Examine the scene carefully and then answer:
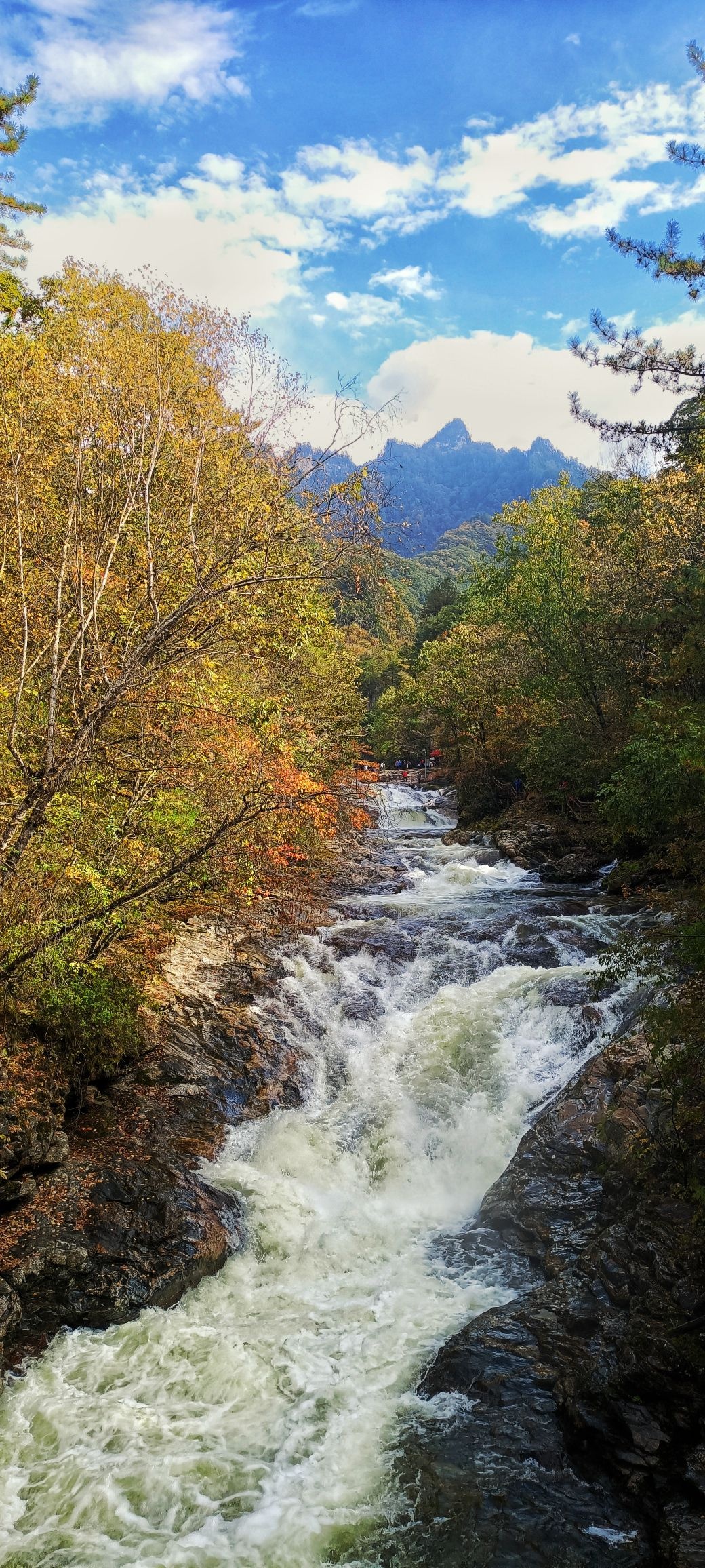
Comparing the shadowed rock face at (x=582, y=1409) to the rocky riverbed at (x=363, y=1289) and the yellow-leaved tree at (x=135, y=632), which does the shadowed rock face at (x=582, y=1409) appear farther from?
the yellow-leaved tree at (x=135, y=632)

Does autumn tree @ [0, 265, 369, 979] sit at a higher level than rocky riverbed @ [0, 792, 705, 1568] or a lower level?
higher

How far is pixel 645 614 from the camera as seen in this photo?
15234 millimetres

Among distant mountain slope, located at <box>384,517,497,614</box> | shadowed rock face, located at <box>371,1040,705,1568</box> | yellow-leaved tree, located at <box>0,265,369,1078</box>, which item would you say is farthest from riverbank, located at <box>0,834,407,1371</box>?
distant mountain slope, located at <box>384,517,497,614</box>

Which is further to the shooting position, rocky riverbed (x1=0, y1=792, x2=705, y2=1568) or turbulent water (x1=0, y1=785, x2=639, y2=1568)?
turbulent water (x1=0, y1=785, x2=639, y2=1568)

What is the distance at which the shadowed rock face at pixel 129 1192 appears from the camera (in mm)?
5949

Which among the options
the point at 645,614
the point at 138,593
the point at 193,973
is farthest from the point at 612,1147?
the point at 645,614

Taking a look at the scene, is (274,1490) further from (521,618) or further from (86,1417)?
(521,618)

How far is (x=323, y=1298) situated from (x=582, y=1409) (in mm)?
2775

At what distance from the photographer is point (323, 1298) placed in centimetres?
675

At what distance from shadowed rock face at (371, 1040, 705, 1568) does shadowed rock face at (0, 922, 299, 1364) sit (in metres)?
2.58

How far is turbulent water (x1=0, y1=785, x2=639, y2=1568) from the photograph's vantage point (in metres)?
4.60

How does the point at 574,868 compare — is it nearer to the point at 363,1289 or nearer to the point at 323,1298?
the point at 363,1289

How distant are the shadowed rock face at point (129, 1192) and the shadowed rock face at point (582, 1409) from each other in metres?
2.58

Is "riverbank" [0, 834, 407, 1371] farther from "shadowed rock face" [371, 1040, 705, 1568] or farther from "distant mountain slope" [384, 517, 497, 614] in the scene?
"distant mountain slope" [384, 517, 497, 614]
